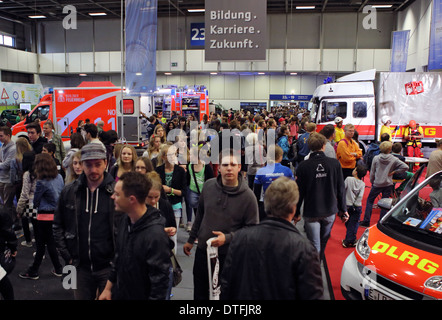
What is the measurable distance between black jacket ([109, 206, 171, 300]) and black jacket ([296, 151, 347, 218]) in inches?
107

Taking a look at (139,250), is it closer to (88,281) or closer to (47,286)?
(88,281)

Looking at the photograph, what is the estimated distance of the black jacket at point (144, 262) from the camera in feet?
8.27

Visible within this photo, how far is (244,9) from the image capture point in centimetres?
790

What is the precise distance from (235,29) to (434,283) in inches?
243

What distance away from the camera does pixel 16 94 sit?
25391 millimetres

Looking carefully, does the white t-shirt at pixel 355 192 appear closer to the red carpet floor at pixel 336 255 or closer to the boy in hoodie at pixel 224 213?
the red carpet floor at pixel 336 255

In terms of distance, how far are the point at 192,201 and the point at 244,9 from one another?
4179 mm

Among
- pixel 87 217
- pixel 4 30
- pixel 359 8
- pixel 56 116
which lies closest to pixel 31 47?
pixel 4 30

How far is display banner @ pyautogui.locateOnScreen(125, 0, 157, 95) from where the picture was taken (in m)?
9.16

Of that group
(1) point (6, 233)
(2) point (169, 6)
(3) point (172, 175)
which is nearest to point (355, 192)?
(3) point (172, 175)

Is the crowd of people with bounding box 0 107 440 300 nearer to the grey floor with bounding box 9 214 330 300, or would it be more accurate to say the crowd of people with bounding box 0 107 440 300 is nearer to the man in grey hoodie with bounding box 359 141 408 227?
the grey floor with bounding box 9 214 330 300

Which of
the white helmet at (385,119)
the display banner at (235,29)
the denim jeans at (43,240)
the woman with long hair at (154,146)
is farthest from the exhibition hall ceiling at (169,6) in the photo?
the denim jeans at (43,240)

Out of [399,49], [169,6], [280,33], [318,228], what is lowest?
[318,228]

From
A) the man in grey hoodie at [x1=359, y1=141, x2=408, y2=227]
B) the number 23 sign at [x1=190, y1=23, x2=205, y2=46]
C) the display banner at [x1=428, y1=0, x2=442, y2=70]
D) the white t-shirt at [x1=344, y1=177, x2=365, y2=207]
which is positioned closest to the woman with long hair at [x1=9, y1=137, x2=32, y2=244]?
the white t-shirt at [x1=344, y1=177, x2=365, y2=207]
